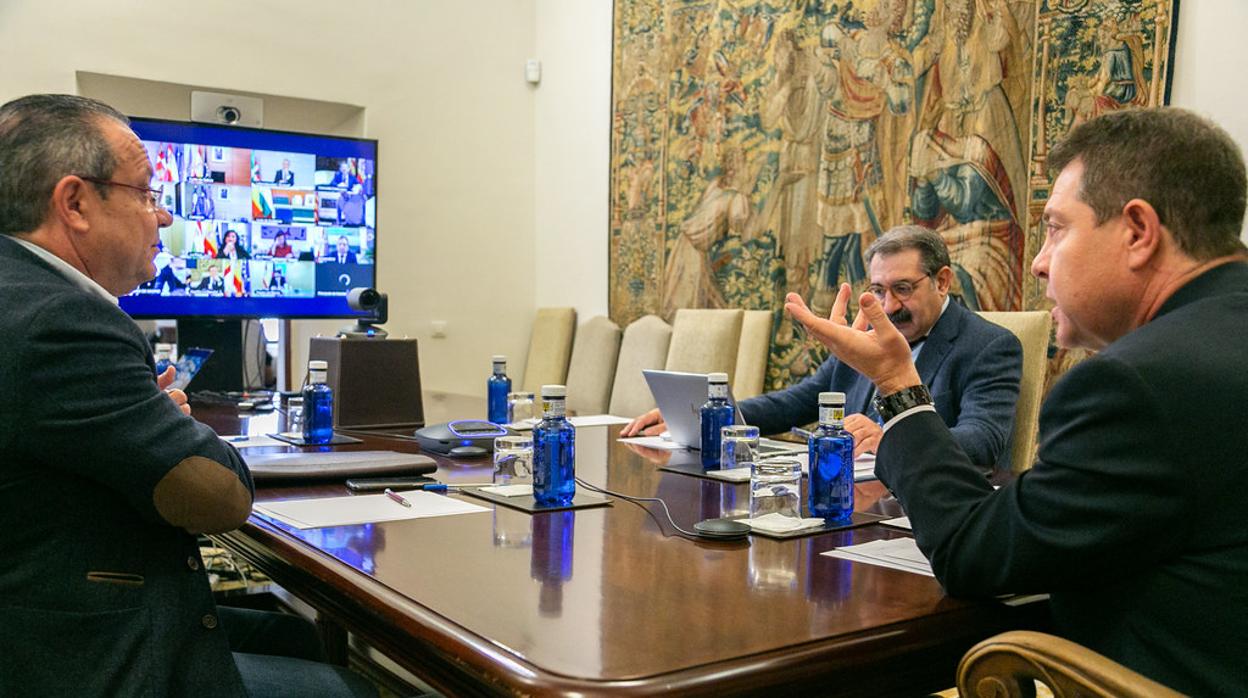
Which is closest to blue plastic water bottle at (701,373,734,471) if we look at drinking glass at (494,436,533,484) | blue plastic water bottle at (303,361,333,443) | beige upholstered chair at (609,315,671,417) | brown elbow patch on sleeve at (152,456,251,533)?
drinking glass at (494,436,533,484)

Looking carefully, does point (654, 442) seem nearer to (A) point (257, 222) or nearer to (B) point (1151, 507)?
(B) point (1151, 507)

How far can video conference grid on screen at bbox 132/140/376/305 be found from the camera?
15.0 feet

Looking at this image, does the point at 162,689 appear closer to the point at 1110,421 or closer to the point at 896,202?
the point at 1110,421

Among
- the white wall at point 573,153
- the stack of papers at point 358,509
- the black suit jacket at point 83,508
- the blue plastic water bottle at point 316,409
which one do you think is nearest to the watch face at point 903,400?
the stack of papers at point 358,509

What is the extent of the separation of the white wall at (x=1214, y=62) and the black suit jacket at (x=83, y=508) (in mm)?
3296

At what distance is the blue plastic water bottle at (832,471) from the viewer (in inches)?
70.2

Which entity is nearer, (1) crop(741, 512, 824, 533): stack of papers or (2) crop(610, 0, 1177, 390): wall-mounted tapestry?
(1) crop(741, 512, 824, 533): stack of papers

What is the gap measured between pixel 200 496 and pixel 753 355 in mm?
4076

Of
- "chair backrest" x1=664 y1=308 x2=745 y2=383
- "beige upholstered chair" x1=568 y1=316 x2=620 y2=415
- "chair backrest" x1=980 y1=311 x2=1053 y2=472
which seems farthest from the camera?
"beige upholstered chair" x1=568 y1=316 x2=620 y2=415

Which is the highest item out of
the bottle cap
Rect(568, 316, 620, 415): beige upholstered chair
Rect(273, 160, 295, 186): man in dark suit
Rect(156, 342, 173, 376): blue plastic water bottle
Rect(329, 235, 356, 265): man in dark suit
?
Rect(273, 160, 295, 186): man in dark suit

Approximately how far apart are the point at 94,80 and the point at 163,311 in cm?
201

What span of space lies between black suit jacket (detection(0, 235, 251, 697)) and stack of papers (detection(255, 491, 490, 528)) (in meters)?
0.31

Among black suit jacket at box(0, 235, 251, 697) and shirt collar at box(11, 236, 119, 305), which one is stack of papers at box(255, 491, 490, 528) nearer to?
black suit jacket at box(0, 235, 251, 697)

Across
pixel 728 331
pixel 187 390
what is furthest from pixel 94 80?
pixel 728 331
